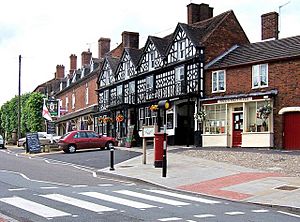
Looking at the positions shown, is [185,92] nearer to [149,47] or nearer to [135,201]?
[149,47]

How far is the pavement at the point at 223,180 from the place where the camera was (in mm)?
13711

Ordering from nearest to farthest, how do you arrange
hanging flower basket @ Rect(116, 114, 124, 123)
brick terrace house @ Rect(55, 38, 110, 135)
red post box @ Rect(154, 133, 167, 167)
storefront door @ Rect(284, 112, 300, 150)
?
red post box @ Rect(154, 133, 167, 167), storefront door @ Rect(284, 112, 300, 150), hanging flower basket @ Rect(116, 114, 124, 123), brick terrace house @ Rect(55, 38, 110, 135)

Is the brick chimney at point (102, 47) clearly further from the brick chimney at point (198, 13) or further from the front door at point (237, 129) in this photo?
the front door at point (237, 129)

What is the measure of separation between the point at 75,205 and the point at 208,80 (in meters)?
23.5

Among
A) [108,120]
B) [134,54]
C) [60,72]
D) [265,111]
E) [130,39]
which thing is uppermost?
[130,39]

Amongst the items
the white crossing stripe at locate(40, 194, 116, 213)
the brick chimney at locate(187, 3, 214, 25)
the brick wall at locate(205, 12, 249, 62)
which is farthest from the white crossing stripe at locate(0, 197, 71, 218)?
the brick chimney at locate(187, 3, 214, 25)

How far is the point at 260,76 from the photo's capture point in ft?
99.8

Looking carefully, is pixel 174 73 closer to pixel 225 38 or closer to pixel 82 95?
pixel 225 38

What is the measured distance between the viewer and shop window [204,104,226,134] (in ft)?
106

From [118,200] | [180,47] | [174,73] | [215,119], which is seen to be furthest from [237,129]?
[118,200]

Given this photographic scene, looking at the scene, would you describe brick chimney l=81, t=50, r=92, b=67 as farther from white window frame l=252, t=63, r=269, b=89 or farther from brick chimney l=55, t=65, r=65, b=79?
white window frame l=252, t=63, r=269, b=89

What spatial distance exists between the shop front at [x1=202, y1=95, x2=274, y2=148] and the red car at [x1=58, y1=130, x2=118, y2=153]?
7.34 m

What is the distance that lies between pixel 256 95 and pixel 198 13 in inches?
554

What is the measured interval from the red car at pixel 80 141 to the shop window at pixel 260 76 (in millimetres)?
11469
